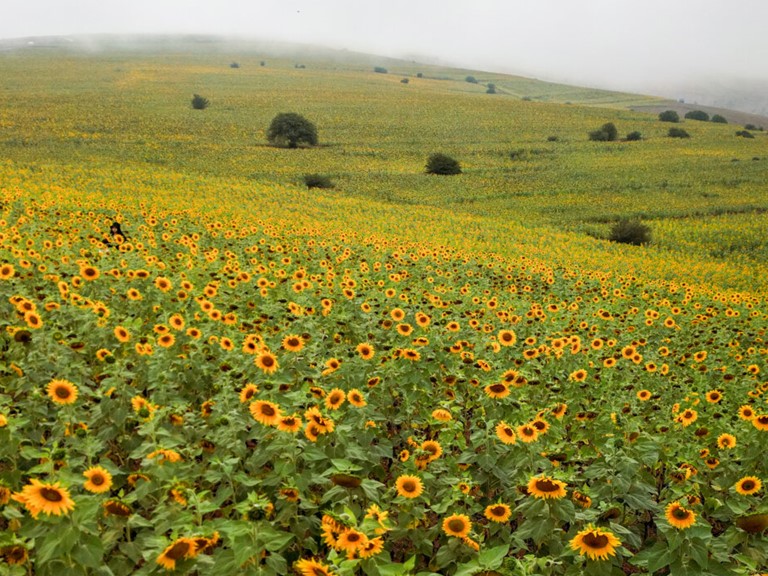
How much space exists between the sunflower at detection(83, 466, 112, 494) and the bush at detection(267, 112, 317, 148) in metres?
51.0

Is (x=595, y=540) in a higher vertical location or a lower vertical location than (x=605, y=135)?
lower

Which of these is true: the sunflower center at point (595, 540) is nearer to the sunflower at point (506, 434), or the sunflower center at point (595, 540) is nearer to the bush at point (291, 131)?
the sunflower at point (506, 434)

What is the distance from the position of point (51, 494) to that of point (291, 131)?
51.5 meters

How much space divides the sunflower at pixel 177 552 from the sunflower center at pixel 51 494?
47 cm

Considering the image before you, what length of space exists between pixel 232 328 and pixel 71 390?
7.88 ft

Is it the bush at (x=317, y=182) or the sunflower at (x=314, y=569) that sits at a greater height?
the sunflower at (x=314, y=569)

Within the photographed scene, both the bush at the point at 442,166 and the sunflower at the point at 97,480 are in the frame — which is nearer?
the sunflower at the point at 97,480

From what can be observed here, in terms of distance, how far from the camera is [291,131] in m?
50.9

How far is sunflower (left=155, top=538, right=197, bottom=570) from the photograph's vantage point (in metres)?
2.19

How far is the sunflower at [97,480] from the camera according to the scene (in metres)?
2.59

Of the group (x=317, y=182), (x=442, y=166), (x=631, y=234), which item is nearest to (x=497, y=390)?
(x=631, y=234)

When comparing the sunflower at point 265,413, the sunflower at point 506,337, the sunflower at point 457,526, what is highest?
the sunflower at point 265,413

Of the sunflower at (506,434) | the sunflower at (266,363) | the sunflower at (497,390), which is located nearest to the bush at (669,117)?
the sunflower at (497,390)

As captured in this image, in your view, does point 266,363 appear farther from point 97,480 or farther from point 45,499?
point 45,499
